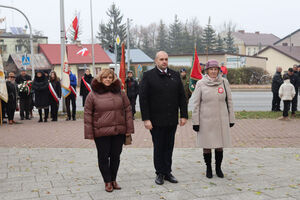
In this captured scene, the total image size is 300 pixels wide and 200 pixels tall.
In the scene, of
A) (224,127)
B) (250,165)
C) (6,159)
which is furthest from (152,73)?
(6,159)

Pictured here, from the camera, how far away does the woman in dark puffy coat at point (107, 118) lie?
16.5 ft

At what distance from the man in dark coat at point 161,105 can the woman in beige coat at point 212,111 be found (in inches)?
12.4

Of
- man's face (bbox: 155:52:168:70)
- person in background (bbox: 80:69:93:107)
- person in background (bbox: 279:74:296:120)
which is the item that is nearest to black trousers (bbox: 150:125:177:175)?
man's face (bbox: 155:52:168:70)

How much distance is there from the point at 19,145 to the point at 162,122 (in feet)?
17.1

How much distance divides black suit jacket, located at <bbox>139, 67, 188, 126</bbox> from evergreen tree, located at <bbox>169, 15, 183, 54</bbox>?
273 ft

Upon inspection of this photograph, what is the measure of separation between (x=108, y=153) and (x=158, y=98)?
1067 mm

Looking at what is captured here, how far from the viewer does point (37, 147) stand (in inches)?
349

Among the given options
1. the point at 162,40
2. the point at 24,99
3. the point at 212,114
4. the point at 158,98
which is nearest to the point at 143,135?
the point at 212,114

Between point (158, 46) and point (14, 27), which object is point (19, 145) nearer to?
point (14, 27)

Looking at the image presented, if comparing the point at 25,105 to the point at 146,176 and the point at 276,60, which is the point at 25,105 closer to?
the point at 146,176

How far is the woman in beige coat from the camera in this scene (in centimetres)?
558

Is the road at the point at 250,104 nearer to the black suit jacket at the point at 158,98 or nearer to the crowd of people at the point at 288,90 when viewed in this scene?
the crowd of people at the point at 288,90

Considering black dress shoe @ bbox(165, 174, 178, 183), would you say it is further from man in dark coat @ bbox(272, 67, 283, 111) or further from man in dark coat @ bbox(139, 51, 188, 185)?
man in dark coat @ bbox(272, 67, 283, 111)

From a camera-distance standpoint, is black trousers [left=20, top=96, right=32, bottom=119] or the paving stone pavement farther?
black trousers [left=20, top=96, right=32, bottom=119]
